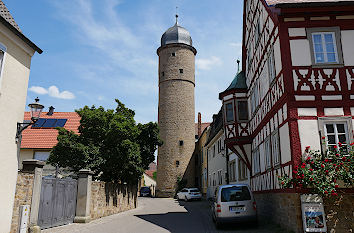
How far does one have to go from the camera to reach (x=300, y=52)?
1074 cm

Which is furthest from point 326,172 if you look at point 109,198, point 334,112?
point 109,198

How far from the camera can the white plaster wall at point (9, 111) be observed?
9.10 meters

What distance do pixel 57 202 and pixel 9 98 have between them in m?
4.84

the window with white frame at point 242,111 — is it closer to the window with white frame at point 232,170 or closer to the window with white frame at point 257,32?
the window with white frame at point 257,32

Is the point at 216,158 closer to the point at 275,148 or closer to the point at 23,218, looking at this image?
the point at 275,148

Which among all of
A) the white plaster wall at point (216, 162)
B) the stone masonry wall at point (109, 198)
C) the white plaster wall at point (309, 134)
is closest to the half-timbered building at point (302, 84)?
the white plaster wall at point (309, 134)

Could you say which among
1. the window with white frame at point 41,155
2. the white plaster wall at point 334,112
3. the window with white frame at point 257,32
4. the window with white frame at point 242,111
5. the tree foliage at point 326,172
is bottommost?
the tree foliage at point 326,172

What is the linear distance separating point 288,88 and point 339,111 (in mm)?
A: 1736

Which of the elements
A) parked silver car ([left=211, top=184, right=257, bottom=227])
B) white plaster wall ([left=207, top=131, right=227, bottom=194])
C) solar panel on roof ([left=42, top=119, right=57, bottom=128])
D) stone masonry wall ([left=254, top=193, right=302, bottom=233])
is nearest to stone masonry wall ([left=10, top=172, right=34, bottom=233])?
parked silver car ([left=211, top=184, right=257, bottom=227])

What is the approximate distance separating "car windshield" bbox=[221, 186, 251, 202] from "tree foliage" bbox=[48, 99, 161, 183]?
7.97 metres

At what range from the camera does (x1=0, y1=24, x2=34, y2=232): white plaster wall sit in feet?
29.9

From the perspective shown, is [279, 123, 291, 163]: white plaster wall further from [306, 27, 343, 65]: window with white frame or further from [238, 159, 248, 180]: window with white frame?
[238, 159, 248, 180]: window with white frame

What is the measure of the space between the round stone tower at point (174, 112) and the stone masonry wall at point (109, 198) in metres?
17.2

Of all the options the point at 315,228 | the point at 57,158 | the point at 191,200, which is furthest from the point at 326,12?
the point at 191,200
